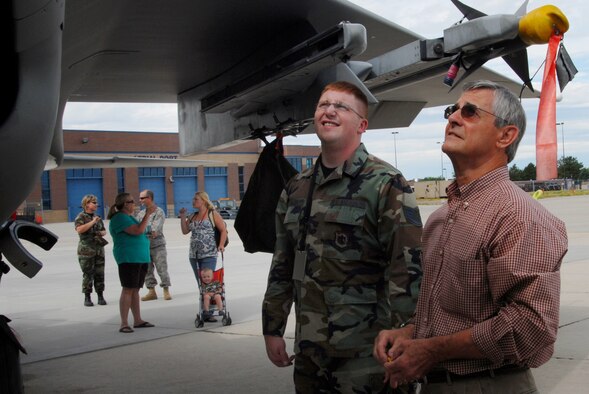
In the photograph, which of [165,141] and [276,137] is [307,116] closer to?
[276,137]

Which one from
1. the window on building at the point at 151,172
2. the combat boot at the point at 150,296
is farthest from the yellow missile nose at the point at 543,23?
the window on building at the point at 151,172

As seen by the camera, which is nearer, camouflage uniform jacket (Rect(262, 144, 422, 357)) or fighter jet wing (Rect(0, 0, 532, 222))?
camouflage uniform jacket (Rect(262, 144, 422, 357))

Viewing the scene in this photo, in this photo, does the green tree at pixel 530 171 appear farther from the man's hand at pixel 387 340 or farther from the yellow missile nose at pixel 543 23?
the man's hand at pixel 387 340

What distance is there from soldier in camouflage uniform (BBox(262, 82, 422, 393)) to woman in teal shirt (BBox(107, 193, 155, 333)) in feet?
17.1

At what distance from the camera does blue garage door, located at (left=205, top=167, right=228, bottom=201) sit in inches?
2344

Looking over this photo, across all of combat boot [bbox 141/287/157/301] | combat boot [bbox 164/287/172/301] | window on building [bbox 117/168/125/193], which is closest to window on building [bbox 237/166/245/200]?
window on building [bbox 117/168/125/193]

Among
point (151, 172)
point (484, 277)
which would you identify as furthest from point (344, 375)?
point (151, 172)

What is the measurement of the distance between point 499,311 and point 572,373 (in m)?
3.75

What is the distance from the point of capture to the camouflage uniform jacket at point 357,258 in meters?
2.91

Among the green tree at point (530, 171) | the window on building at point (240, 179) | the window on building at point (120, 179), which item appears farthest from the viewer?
the green tree at point (530, 171)

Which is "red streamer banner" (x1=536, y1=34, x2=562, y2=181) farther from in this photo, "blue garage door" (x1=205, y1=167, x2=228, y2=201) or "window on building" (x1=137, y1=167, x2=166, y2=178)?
"blue garage door" (x1=205, y1=167, x2=228, y2=201)

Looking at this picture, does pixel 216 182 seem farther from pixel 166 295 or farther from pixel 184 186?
pixel 166 295

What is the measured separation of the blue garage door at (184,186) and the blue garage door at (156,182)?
42.0 inches

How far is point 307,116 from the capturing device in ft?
16.3
